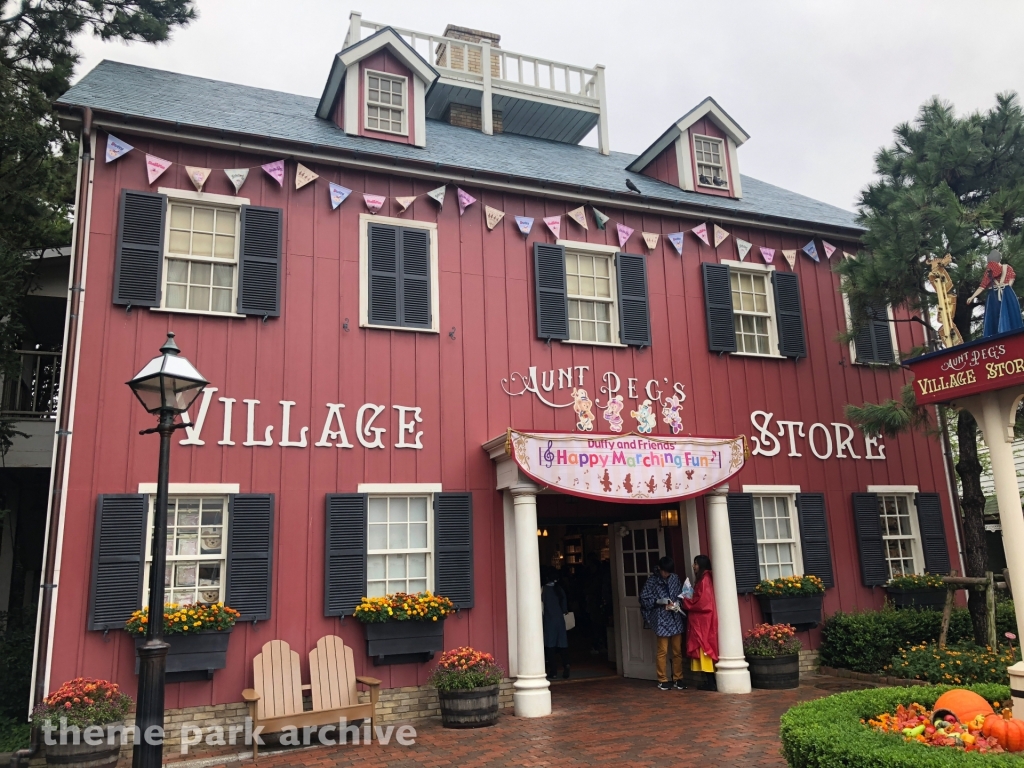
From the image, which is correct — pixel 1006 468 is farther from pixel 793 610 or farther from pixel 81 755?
pixel 81 755

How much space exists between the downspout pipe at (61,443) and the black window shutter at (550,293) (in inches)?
221

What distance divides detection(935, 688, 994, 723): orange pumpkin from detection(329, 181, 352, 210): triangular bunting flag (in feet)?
27.6

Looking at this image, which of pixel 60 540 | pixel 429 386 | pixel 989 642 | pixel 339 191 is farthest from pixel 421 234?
pixel 989 642

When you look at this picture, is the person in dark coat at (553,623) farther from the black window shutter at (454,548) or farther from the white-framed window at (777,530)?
the white-framed window at (777,530)

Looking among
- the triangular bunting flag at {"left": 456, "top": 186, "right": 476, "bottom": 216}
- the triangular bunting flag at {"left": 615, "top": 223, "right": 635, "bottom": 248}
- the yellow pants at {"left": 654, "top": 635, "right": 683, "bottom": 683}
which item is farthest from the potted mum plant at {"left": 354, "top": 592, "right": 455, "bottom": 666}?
the triangular bunting flag at {"left": 615, "top": 223, "right": 635, "bottom": 248}

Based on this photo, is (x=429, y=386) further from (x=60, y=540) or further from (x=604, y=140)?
(x=604, y=140)

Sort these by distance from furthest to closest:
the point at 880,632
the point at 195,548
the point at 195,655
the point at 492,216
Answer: the point at 492,216
the point at 880,632
the point at 195,548
the point at 195,655

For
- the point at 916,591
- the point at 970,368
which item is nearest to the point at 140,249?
the point at 970,368

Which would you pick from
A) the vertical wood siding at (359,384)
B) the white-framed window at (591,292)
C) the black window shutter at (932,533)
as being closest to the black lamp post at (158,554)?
the vertical wood siding at (359,384)

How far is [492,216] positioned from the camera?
11188 mm

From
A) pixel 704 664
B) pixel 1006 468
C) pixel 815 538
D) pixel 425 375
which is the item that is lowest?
pixel 704 664

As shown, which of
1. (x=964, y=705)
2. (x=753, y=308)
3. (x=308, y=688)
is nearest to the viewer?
(x=964, y=705)

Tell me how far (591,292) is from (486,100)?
5833 millimetres

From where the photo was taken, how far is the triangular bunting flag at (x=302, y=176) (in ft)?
33.8
